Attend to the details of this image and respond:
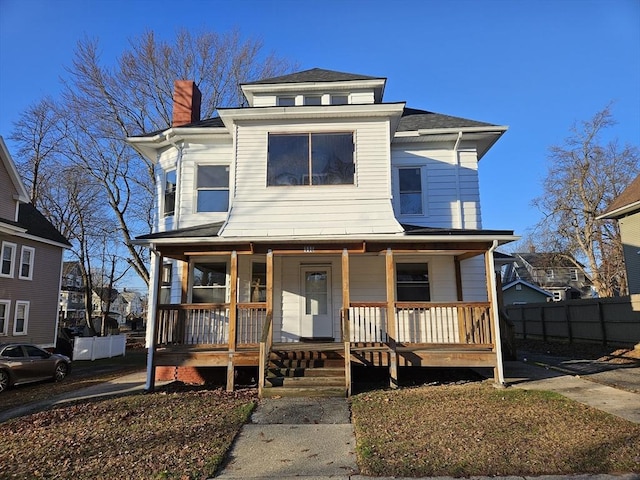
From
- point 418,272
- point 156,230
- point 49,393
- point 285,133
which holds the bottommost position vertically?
point 49,393

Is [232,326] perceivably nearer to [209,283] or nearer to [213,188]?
[209,283]

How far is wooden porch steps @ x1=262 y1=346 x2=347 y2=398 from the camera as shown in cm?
856

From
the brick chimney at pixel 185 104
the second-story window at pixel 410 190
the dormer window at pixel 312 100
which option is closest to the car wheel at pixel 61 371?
the brick chimney at pixel 185 104

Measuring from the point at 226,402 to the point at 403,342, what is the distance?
419cm

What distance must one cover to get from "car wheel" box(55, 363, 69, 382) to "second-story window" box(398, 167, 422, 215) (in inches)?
452

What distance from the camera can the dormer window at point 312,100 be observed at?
12.9 meters

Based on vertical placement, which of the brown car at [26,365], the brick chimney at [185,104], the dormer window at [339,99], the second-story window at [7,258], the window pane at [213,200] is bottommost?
the brown car at [26,365]

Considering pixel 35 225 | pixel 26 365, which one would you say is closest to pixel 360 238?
pixel 26 365

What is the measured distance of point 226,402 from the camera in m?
8.32

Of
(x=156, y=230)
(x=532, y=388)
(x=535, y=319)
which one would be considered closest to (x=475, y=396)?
(x=532, y=388)

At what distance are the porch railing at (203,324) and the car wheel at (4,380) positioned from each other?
536cm

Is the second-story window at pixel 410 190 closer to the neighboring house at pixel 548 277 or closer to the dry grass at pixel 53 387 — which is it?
the dry grass at pixel 53 387

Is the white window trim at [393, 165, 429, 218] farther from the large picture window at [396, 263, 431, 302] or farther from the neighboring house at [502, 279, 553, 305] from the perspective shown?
the neighboring house at [502, 279, 553, 305]

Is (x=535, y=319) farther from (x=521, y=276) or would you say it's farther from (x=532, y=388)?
(x=521, y=276)
